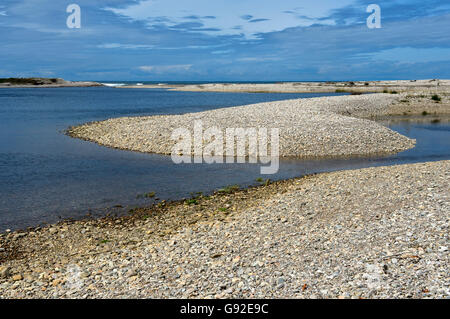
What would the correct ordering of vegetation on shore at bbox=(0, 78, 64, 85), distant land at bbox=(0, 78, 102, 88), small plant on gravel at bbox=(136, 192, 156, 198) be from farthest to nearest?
vegetation on shore at bbox=(0, 78, 64, 85) < distant land at bbox=(0, 78, 102, 88) < small plant on gravel at bbox=(136, 192, 156, 198)

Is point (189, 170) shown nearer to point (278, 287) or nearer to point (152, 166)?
point (152, 166)

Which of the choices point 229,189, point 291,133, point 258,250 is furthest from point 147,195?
point 291,133

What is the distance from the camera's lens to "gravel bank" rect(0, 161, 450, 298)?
22.0ft

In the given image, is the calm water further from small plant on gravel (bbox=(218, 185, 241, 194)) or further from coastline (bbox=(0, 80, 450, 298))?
coastline (bbox=(0, 80, 450, 298))

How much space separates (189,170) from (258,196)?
5.34 metres

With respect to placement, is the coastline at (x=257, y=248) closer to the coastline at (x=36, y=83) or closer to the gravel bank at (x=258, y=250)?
the gravel bank at (x=258, y=250)

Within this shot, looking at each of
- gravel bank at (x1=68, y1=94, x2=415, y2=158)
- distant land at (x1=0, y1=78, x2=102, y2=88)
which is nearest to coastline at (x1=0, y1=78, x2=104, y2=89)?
distant land at (x1=0, y1=78, x2=102, y2=88)

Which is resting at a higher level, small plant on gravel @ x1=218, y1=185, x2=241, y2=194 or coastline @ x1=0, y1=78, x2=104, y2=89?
coastline @ x1=0, y1=78, x2=104, y2=89

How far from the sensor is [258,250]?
27.0ft

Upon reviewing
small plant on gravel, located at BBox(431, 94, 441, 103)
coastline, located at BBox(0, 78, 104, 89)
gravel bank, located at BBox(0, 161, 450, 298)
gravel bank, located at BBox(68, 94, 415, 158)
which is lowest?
gravel bank, located at BBox(0, 161, 450, 298)

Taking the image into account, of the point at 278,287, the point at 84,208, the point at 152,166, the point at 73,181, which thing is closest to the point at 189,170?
the point at 152,166

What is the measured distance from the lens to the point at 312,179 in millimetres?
15789

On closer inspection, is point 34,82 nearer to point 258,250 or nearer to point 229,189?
point 229,189

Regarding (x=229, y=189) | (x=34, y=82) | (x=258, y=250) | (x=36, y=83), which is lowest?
(x=258, y=250)
